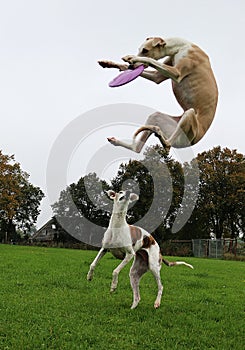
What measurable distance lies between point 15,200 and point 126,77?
48.6 metres

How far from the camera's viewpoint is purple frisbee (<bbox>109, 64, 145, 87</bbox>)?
4.19 meters

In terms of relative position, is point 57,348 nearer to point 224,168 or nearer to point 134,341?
point 134,341

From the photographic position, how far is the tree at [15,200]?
4934 cm

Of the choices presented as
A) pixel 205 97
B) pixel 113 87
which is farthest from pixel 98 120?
pixel 205 97

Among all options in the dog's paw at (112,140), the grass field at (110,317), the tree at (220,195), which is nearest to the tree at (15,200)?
the tree at (220,195)

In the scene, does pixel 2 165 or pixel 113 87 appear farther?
pixel 2 165

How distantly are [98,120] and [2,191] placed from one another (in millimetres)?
46669

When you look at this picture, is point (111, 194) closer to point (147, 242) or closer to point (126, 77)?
point (147, 242)

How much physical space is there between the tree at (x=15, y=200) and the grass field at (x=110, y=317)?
36.3 metres

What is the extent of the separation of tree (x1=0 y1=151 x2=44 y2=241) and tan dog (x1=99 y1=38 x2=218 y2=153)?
4475 cm

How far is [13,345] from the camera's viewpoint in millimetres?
6941

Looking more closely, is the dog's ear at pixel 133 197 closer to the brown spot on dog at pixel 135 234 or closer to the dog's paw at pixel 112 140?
the brown spot on dog at pixel 135 234

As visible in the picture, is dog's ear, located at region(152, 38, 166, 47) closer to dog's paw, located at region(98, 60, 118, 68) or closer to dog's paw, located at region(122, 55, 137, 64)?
dog's paw, located at region(122, 55, 137, 64)

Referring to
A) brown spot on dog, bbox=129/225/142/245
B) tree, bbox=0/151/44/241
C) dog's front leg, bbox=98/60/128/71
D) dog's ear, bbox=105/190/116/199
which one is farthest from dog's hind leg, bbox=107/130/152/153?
tree, bbox=0/151/44/241
